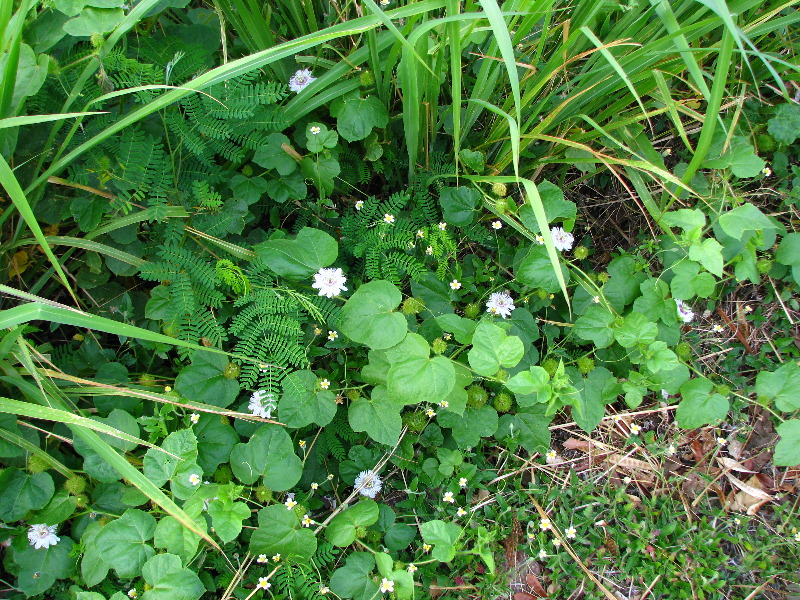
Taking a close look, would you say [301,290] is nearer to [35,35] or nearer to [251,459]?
[251,459]

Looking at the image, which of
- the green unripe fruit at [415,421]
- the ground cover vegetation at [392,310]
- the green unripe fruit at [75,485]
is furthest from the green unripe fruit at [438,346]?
the green unripe fruit at [75,485]

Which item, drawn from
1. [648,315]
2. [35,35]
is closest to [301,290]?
[35,35]

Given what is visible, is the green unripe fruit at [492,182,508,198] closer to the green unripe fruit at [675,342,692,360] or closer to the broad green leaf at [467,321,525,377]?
the broad green leaf at [467,321,525,377]

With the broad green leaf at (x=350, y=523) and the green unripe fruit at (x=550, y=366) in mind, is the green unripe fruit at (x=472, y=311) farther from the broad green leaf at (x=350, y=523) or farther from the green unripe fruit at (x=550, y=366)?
the broad green leaf at (x=350, y=523)

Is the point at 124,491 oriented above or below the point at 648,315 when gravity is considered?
below

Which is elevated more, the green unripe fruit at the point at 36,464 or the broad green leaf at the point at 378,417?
the green unripe fruit at the point at 36,464

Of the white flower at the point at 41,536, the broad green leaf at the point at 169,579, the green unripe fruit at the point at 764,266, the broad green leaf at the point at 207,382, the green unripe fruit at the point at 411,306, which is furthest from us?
the green unripe fruit at the point at 764,266

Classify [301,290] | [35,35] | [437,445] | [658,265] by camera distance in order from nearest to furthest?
[35,35] → [301,290] → [437,445] → [658,265]
